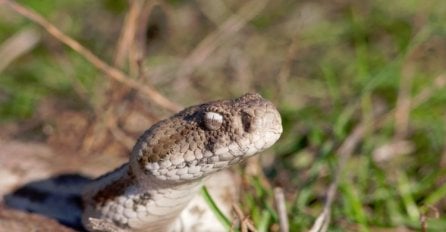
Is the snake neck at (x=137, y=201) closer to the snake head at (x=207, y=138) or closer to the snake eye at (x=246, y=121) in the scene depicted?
the snake head at (x=207, y=138)

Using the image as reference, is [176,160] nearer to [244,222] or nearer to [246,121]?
[246,121]

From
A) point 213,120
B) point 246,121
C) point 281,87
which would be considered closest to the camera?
point 246,121

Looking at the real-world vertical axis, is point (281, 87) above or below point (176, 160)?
above

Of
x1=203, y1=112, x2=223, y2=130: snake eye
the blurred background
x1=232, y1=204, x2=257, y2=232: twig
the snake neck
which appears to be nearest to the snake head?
x1=203, y1=112, x2=223, y2=130: snake eye

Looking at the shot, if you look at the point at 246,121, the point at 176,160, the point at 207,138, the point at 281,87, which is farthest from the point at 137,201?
the point at 281,87

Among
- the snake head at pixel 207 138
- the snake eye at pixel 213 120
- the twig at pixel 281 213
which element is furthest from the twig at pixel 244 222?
the snake eye at pixel 213 120
